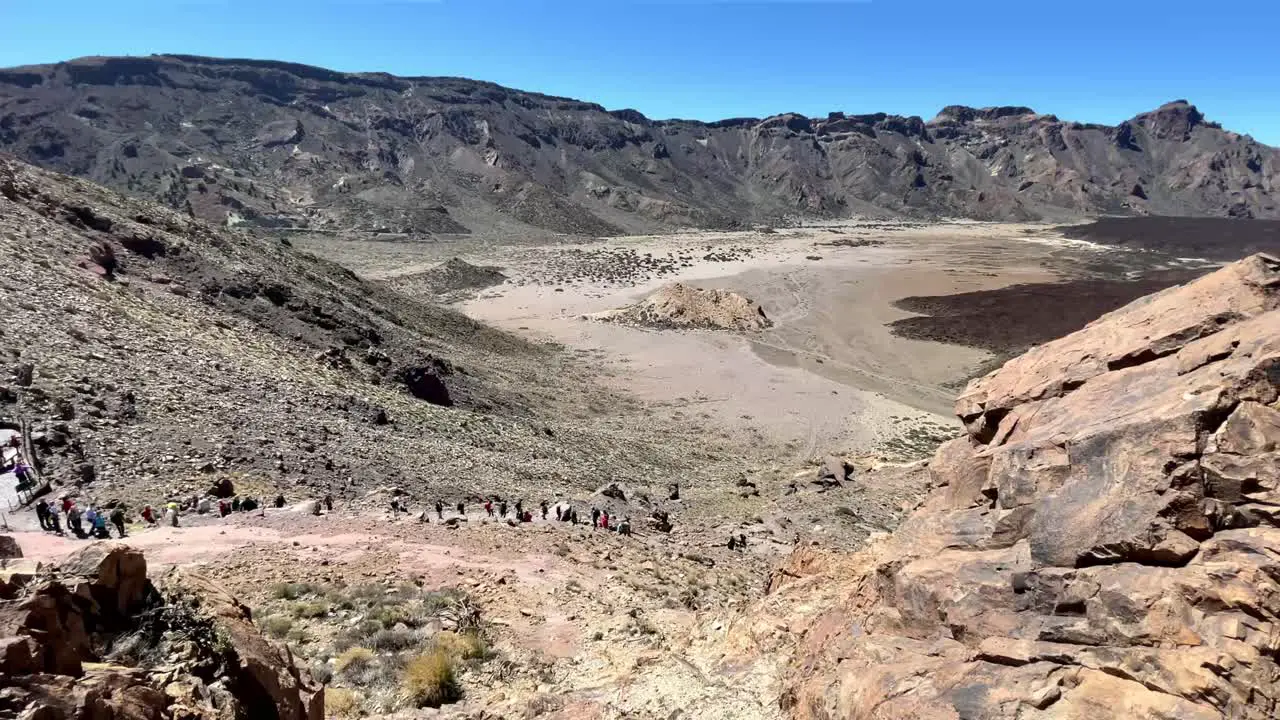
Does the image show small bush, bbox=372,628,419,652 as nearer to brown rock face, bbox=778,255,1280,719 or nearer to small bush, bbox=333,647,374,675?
small bush, bbox=333,647,374,675

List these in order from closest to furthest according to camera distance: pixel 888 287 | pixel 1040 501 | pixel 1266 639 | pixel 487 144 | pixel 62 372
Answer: pixel 1266 639
pixel 1040 501
pixel 62 372
pixel 888 287
pixel 487 144

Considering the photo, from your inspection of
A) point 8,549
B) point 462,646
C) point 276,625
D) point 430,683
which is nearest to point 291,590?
point 276,625

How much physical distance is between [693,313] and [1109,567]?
50.0 meters

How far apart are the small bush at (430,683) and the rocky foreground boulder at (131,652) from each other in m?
1.88

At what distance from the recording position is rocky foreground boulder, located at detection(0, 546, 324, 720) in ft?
15.7

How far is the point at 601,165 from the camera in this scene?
7835 inches

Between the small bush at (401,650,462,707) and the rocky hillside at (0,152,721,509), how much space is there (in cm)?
922

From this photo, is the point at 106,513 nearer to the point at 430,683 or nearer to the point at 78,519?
the point at 78,519

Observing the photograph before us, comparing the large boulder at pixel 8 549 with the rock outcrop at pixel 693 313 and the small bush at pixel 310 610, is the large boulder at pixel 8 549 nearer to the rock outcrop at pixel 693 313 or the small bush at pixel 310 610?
the small bush at pixel 310 610

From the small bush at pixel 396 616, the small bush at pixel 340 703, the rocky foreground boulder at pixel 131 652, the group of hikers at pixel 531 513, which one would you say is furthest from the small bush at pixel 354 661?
the group of hikers at pixel 531 513

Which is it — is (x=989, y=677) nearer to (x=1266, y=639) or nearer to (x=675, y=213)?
(x=1266, y=639)

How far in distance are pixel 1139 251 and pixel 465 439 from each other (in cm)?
12836

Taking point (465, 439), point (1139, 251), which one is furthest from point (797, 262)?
point (465, 439)

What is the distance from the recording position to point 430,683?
30.5 ft
